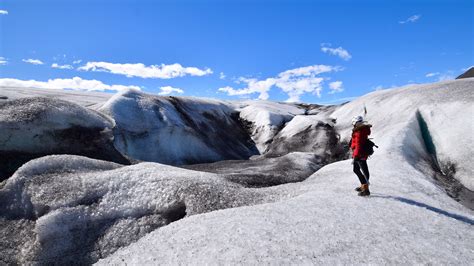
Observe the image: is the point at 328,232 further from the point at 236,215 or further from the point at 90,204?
the point at 90,204

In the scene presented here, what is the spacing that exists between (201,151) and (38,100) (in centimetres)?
2016

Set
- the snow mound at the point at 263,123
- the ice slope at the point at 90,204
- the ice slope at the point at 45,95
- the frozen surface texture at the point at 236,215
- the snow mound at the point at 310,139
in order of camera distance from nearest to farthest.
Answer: the frozen surface texture at the point at 236,215, the ice slope at the point at 90,204, the ice slope at the point at 45,95, the snow mound at the point at 310,139, the snow mound at the point at 263,123

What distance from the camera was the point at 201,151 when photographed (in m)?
47.5

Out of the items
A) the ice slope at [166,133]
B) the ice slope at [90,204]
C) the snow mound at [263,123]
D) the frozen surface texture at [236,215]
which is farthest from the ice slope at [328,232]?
the snow mound at [263,123]

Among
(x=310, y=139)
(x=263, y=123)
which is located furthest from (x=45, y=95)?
(x=310, y=139)

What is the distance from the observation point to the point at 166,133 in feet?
149

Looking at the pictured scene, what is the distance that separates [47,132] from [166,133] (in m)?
16.2

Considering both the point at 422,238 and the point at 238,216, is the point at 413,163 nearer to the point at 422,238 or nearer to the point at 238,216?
the point at 422,238

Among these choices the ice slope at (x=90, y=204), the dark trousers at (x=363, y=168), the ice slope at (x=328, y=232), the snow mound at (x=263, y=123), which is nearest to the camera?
the ice slope at (x=328, y=232)

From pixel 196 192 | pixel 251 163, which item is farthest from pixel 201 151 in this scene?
pixel 196 192

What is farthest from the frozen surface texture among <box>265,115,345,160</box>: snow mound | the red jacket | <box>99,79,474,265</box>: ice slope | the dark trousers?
<box>265,115,345,160</box>: snow mound

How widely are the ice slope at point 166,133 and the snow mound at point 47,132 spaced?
443 centimetres

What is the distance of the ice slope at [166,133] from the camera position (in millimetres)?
42062

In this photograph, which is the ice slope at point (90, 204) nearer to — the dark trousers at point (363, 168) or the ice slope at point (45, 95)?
the dark trousers at point (363, 168)
